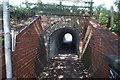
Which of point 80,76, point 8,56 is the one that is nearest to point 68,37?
point 80,76

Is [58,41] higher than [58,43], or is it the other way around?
[58,41]

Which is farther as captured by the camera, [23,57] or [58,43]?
[58,43]

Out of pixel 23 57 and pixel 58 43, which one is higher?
pixel 23 57

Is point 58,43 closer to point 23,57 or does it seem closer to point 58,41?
point 58,41

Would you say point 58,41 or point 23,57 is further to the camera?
point 58,41

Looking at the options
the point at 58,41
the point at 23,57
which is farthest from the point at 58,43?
the point at 23,57

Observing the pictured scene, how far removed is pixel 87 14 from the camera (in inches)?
283

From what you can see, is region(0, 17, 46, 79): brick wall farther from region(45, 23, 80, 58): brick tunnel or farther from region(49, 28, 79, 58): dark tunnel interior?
region(49, 28, 79, 58): dark tunnel interior

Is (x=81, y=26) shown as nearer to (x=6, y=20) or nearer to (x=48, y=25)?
(x=48, y=25)

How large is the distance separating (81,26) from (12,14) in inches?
174

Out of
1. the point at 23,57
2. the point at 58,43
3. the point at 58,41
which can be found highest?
the point at 23,57

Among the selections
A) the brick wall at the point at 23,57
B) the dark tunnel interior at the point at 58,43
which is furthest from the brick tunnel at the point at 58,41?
the brick wall at the point at 23,57

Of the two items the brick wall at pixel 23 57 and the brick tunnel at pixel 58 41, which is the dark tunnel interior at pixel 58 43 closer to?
the brick tunnel at pixel 58 41

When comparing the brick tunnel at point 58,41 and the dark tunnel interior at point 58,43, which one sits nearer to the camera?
the brick tunnel at point 58,41
